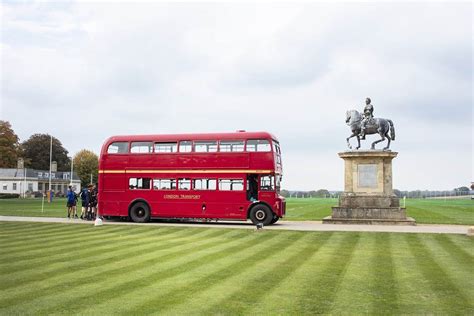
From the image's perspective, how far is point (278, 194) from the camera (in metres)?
26.7

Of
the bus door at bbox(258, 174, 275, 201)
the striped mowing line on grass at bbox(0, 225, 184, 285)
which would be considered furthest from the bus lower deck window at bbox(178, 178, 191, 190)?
the striped mowing line on grass at bbox(0, 225, 184, 285)

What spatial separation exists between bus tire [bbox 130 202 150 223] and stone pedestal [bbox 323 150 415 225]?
9.59 metres

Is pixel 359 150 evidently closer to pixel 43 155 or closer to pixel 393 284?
pixel 393 284

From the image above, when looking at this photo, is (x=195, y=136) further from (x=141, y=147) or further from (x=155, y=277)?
(x=155, y=277)

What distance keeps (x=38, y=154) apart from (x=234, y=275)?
101494 millimetres

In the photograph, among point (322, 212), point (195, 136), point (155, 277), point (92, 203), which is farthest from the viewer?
point (322, 212)

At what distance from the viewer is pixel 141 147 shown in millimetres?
28625

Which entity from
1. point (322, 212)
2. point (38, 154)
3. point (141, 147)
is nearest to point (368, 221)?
point (141, 147)

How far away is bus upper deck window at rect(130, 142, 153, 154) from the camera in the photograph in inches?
1123

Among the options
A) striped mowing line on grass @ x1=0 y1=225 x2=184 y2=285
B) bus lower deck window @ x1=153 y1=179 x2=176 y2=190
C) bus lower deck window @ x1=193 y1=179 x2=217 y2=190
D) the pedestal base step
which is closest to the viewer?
striped mowing line on grass @ x1=0 y1=225 x2=184 y2=285

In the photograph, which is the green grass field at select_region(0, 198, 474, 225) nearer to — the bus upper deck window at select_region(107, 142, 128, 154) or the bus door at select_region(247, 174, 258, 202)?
the bus door at select_region(247, 174, 258, 202)

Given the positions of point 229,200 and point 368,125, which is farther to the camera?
point 368,125

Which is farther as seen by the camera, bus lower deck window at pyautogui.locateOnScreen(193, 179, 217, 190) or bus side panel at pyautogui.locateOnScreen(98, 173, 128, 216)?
bus side panel at pyautogui.locateOnScreen(98, 173, 128, 216)

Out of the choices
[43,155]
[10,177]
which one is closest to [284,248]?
[43,155]
